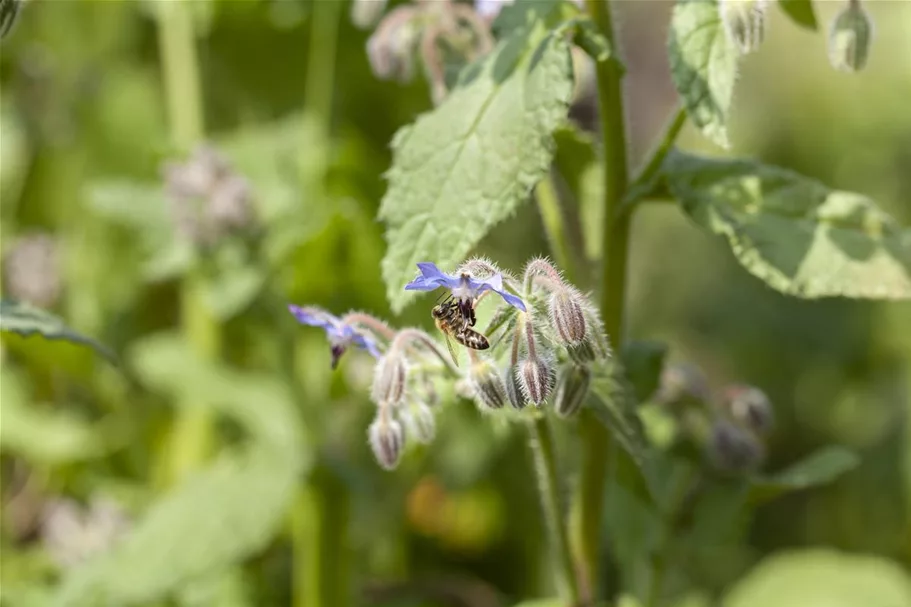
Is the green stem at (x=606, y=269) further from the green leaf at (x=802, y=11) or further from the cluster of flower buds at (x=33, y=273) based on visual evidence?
the cluster of flower buds at (x=33, y=273)

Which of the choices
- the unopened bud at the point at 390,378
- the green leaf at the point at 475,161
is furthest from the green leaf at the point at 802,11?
the unopened bud at the point at 390,378

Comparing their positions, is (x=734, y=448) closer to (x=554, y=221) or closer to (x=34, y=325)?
(x=554, y=221)

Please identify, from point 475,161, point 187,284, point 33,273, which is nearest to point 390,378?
point 475,161

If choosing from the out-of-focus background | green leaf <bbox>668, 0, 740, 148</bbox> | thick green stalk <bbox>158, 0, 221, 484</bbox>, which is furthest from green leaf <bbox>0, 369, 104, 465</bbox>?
green leaf <bbox>668, 0, 740, 148</bbox>

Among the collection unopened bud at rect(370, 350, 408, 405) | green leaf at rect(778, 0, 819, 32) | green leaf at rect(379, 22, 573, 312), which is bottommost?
unopened bud at rect(370, 350, 408, 405)

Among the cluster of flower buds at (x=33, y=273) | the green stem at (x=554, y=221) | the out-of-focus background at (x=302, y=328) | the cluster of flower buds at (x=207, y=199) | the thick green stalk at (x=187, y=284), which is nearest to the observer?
the green stem at (x=554, y=221)

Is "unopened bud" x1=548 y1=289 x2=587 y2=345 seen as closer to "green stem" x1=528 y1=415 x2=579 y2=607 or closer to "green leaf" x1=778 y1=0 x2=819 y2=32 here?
"green stem" x1=528 y1=415 x2=579 y2=607
